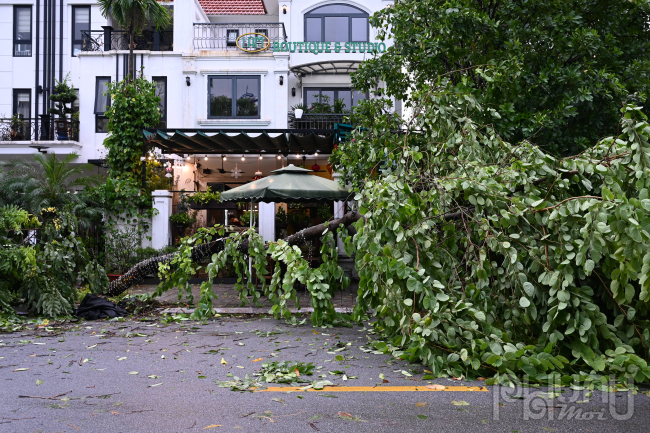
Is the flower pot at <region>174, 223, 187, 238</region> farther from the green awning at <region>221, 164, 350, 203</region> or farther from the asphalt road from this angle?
the asphalt road

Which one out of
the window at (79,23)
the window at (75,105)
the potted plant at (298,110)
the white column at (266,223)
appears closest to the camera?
the white column at (266,223)

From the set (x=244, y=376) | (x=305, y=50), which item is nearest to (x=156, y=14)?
(x=305, y=50)

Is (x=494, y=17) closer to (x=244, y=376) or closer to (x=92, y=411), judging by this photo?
(x=244, y=376)

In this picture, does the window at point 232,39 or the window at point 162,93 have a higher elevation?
the window at point 232,39

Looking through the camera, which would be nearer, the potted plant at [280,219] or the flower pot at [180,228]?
the flower pot at [180,228]

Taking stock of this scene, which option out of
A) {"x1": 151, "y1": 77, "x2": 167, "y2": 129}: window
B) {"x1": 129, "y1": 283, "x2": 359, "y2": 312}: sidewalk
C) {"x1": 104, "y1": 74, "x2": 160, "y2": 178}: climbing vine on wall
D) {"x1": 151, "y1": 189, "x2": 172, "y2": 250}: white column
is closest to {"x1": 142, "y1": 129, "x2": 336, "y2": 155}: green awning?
{"x1": 104, "y1": 74, "x2": 160, "y2": 178}: climbing vine on wall

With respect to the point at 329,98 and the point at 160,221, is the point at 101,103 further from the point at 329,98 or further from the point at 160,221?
the point at 329,98

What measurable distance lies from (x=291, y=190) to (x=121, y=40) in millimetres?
14386

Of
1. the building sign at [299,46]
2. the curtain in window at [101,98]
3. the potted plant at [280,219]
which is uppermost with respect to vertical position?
the building sign at [299,46]

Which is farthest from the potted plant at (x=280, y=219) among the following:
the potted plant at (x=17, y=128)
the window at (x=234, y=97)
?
the potted plant at (x=17, y=128)

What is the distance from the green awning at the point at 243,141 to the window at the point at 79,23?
31.0ft

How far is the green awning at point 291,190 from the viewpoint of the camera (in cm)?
1029

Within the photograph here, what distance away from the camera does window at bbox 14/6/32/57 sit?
872 inches

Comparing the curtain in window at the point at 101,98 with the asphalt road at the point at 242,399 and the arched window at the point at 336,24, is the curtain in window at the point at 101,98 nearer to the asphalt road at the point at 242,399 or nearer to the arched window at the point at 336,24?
the arched window at the point at 336,24
